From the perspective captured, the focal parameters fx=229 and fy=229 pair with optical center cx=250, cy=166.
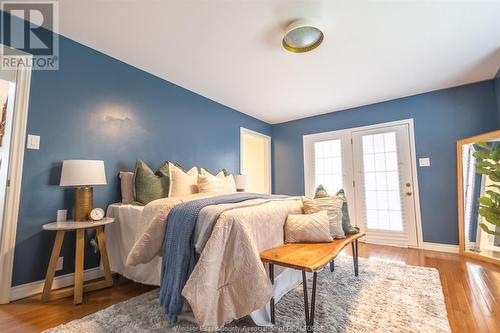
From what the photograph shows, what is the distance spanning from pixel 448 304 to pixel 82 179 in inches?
123

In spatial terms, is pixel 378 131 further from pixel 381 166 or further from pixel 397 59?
pixel 397 59

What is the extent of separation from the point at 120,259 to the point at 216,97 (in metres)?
2.62

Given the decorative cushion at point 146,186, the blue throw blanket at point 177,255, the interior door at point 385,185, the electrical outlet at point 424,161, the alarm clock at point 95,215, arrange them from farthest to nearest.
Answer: the interior door at point 385,185
the electrical outlet at point 424,161
the decorative cushion at point 146,186
the alarm clock at point 95,215
the blue throw blanket at point 177,255

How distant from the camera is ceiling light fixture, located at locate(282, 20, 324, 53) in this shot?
202 centimetres

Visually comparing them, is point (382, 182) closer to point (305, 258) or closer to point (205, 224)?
point (305, 258)

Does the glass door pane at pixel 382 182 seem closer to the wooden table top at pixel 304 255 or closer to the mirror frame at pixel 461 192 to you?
the mirror frame at pixel 461 192

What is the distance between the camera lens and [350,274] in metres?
2.35

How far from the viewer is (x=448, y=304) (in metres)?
1.76

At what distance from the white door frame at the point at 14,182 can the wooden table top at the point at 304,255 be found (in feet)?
6.65

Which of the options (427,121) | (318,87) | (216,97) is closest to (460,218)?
(427,121)

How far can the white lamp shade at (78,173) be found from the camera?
195 centimetres

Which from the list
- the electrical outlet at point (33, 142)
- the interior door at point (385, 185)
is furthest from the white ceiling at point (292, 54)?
the electrical outlet at point (33, 142)

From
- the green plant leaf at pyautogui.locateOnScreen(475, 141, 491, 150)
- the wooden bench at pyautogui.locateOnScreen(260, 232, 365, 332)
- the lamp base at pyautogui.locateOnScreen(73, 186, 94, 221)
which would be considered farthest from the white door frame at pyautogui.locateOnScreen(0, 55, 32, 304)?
the green plant leaf at pyautogui.locateOnScreen(475, 141, 491, 150)

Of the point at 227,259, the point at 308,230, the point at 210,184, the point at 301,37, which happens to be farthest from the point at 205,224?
the point at 301,37
